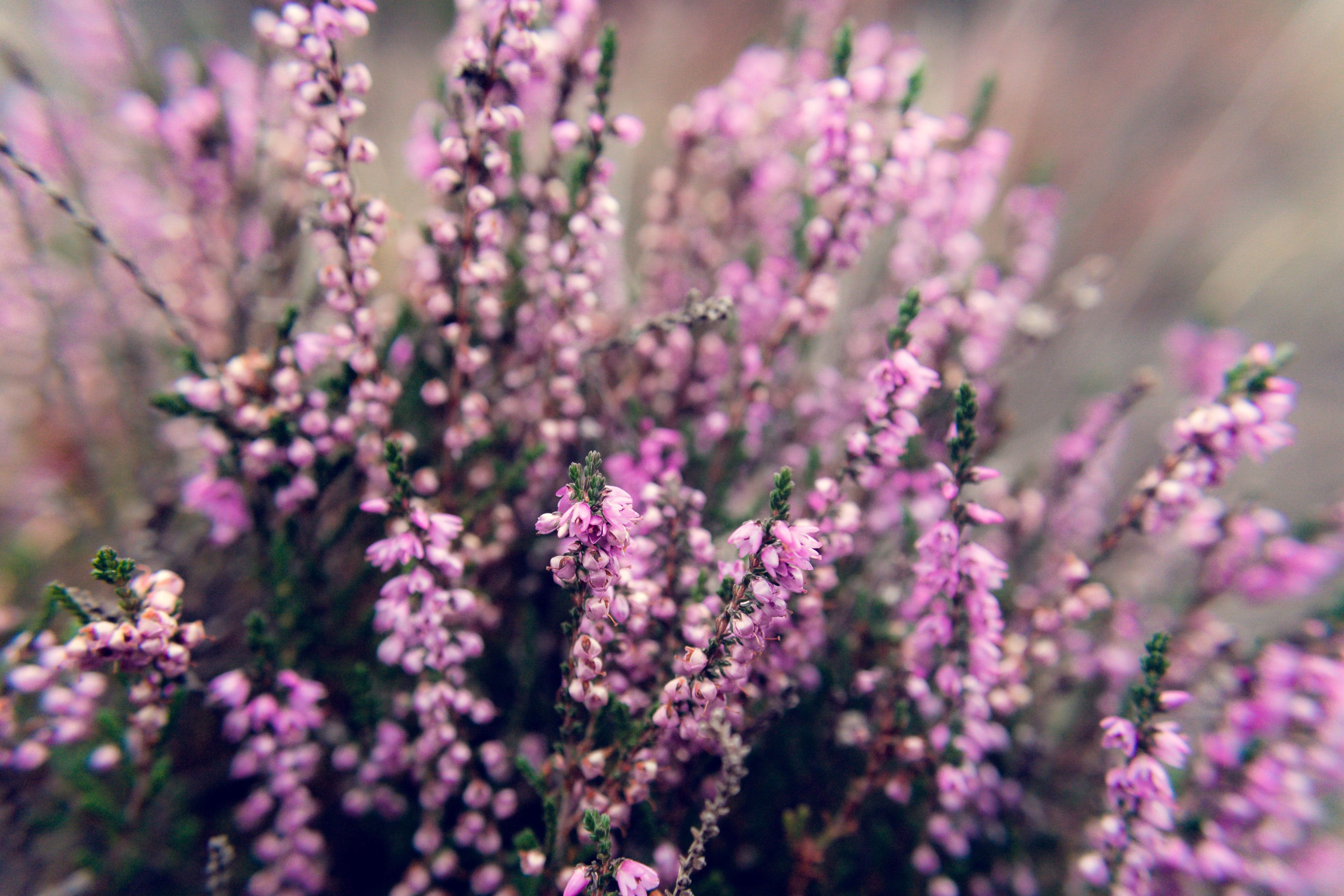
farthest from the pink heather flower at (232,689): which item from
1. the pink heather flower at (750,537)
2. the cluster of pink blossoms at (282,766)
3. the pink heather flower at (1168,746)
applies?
the pink heather flower at (1168,746)

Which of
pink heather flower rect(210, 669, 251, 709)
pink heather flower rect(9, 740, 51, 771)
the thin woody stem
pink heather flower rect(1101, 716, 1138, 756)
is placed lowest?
pink heather flower rect(9, 740, 51, 771)

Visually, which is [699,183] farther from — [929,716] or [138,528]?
[138,528]

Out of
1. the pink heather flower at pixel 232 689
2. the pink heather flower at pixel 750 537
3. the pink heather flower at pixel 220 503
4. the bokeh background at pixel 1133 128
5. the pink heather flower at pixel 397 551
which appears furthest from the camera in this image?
the bokeh background at pixel 1133 128

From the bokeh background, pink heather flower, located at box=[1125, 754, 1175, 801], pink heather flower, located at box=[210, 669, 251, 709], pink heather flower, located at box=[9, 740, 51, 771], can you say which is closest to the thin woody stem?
pink heather flower, located at box=[210, 669, 251, 709]

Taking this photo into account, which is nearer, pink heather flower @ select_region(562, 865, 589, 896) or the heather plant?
pink heather flower @ select_region(562, 865, 589, 896)

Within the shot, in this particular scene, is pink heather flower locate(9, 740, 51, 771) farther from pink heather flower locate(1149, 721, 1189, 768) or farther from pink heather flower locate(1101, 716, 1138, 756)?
pink heather flower locate(1149, 721, 1189, 768)

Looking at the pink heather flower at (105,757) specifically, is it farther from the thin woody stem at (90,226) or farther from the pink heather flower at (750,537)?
the pink heather flower at (750,537)

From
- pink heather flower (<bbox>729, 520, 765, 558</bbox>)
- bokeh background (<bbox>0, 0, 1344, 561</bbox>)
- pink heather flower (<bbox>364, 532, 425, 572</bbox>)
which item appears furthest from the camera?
bokeh background (<bbox>0, 0, 1344, 561</bbox>)

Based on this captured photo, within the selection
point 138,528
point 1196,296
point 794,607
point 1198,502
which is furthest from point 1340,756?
point 138,528
